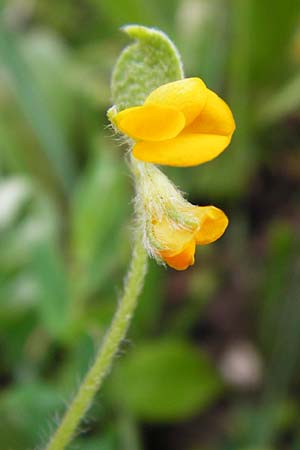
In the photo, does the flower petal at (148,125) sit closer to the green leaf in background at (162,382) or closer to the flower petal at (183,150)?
the flower petal at (183,150)

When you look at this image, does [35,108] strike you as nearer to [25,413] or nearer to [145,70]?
[25,413]

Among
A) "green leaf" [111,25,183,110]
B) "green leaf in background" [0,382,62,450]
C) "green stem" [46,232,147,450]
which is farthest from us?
"green leaf in background" [0,382,62,450]

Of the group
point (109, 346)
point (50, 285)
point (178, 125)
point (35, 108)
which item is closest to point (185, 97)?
point (178, 125)

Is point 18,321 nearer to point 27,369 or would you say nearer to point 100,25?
point 27,369

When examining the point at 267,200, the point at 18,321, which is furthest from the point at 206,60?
the point at 18,321

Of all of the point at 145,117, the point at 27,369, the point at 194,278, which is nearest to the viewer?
the point at 145,117

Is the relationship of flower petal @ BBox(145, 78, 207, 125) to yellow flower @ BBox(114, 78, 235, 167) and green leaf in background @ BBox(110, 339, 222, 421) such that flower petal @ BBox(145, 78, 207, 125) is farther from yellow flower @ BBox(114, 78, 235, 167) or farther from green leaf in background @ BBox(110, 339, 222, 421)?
green leaf in background @ BBox(110, 339, 222, 421)

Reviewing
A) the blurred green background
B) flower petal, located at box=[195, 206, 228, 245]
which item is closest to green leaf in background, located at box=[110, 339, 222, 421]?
the blurred green background
